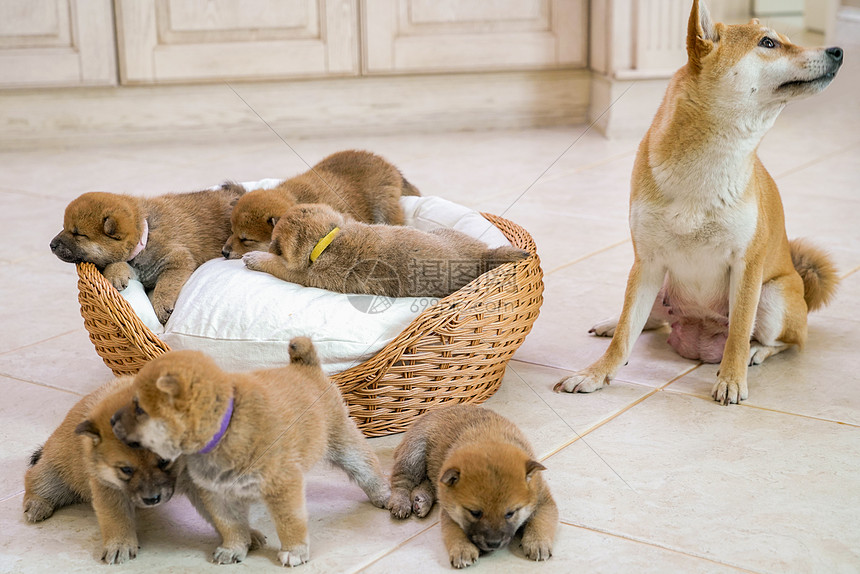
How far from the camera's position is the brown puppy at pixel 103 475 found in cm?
159

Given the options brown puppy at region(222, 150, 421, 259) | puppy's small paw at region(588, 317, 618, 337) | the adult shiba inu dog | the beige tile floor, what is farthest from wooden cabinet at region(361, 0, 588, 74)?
the adult shiba inu dog

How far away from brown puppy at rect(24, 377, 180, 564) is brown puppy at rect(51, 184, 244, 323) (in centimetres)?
53

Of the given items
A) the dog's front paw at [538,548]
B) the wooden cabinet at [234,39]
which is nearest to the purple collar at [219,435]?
the dog's front paw at [538,548]

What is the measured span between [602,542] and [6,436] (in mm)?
1350

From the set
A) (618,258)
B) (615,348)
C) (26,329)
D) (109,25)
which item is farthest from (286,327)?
(109,25)

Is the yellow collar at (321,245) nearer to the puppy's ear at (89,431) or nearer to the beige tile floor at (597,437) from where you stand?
the beige tile floor at (597,437)

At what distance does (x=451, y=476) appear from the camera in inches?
62.9

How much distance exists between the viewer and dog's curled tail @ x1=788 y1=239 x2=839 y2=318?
Answer: 2643mm

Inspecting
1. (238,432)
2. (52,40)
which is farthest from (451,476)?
(52,40)

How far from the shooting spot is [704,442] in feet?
6.84

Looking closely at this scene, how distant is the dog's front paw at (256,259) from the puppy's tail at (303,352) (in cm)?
50

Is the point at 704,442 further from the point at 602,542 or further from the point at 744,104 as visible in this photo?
the point at 744,104

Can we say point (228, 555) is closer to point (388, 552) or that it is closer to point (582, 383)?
point (388, 552)

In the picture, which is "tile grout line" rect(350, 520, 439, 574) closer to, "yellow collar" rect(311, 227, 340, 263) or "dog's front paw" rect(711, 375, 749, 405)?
"yellow collar" rect(311, 227, 340, 263)
